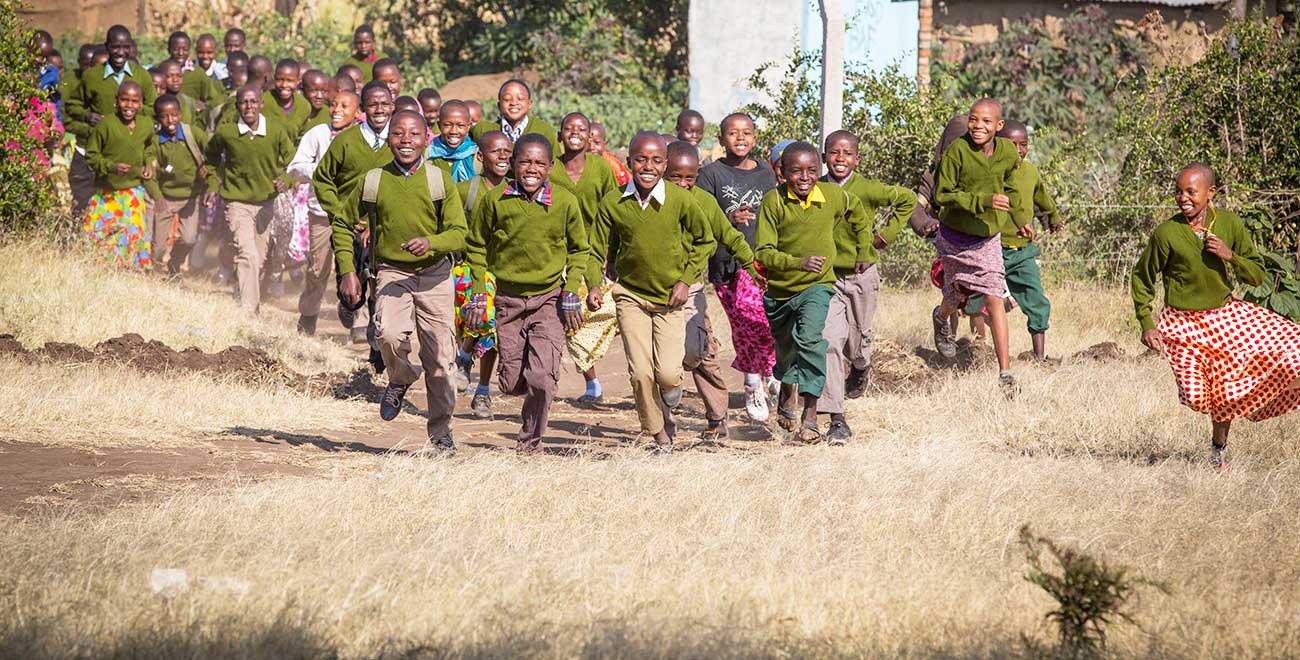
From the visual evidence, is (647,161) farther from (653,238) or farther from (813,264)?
(813,264)

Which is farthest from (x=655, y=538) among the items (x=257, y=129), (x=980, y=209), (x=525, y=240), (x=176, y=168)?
(x=176, y=168)

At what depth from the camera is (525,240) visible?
811 centimetres

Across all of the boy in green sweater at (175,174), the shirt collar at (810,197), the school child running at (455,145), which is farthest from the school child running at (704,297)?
the boy in green sweater at (175,174)

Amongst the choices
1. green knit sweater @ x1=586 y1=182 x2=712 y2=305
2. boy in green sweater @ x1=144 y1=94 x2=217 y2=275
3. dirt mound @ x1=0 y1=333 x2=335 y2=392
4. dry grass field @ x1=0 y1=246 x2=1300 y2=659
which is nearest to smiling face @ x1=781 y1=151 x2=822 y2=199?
green knit sweater @ x1=586 y1=182 x2=712 y2=305

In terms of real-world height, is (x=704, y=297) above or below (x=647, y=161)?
below

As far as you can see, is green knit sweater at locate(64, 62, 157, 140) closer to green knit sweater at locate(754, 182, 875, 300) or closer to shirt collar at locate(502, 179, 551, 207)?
shirt collar at locate(502, 179, 551, 207)

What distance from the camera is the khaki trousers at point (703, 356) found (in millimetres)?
8820

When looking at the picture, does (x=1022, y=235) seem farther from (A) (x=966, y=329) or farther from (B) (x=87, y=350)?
(B) (x=87, y=350)

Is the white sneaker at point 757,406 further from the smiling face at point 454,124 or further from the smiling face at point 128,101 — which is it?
the smiling face at point 128,101

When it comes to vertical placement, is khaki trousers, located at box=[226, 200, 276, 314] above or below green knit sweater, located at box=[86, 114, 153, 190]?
below

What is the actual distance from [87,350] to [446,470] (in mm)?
3934

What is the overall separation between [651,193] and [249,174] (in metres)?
5.79

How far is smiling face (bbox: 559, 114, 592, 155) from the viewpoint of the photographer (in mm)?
9648

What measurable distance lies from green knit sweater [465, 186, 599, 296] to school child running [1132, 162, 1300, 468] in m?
2.97
